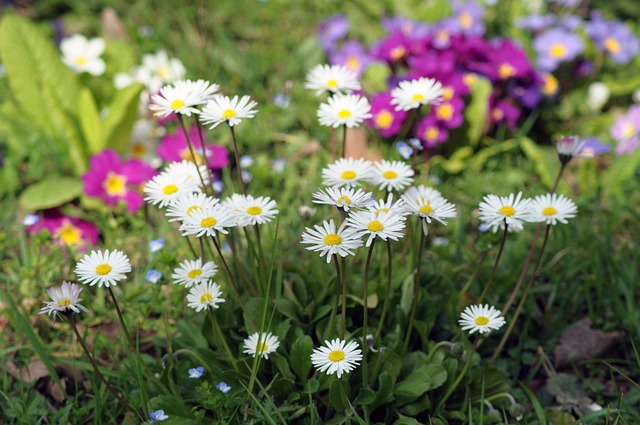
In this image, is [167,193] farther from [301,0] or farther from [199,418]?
[301,0]

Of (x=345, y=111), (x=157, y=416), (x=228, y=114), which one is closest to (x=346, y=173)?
(x=345, y=111)

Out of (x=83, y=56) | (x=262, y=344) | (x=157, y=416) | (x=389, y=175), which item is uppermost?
(x=83, y=56)

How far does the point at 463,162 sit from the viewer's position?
8.96 ft

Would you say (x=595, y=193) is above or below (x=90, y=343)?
above

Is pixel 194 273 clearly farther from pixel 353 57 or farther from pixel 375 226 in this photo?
pixel 353 57

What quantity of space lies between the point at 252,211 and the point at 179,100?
258 mm

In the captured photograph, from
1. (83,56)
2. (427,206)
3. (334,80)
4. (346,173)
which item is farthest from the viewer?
(83,56)

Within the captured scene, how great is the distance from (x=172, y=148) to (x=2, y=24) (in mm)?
754

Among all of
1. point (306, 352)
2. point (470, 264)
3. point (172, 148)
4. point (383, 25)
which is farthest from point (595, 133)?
point (306, 352)

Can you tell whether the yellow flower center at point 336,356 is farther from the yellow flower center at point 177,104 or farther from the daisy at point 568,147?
the daisy at point 568,147

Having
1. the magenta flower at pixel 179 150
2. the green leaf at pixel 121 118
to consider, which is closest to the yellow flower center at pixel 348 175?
the magenta flower at pixel 179 150

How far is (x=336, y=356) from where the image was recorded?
123 cm

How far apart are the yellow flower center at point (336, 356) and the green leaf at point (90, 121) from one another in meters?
1.53

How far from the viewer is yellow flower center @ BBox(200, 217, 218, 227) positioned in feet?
4.07
